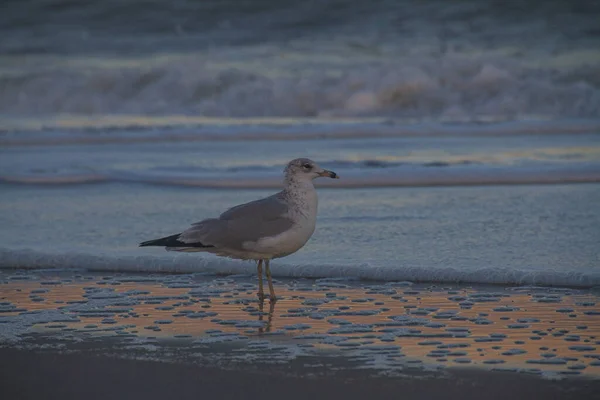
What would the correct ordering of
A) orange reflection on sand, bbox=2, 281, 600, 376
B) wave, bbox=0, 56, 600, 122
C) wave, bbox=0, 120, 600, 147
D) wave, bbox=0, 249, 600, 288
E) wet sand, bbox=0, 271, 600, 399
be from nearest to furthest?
wet sand, bbox=0, 271, 600, 399, orange reflection on sand, bbox=2, 281, 600, 376, wave, bbox=0, 249, 600, 288, wave, bbox=0, 120, 600, 147, wave, bbox=0, 56, 600, 122

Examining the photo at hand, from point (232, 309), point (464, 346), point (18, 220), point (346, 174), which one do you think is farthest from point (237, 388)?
point (346, 174)

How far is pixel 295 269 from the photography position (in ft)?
22.3

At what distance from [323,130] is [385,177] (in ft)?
14.4

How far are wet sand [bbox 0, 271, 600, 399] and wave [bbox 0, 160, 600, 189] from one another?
3830mm

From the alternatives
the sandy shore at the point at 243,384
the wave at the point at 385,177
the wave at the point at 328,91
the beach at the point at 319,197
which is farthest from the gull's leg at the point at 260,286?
the wave at the point at 328,91

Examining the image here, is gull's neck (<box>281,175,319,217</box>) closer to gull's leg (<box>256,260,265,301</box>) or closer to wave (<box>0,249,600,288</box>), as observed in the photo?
gull's leg (<box>256,260,265,301</box>)

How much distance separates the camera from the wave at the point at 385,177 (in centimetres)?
1022

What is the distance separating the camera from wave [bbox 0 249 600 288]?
6.32 metres

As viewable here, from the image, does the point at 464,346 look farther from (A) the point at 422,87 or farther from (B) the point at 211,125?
(A) the point at 422,87

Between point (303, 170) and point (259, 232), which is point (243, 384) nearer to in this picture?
point (259, 232)

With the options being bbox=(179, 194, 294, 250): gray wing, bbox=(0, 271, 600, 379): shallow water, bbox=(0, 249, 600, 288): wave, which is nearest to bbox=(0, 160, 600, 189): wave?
bbox=(0, 249, 600, 288): wave

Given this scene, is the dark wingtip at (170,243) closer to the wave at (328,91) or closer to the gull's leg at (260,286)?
the gull's leg at (260,286)

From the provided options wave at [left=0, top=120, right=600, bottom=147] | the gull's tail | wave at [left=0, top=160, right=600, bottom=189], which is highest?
wave at [left=0, top=120, right=600, bottom=147]

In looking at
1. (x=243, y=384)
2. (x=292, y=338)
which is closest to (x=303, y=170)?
(x=292, y=338)
